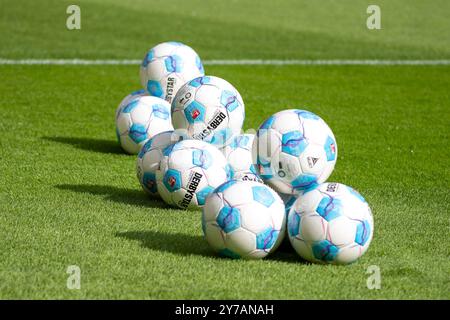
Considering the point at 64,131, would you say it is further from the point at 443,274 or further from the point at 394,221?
the point at 443,274

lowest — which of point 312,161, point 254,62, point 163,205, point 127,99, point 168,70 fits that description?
point 254,62

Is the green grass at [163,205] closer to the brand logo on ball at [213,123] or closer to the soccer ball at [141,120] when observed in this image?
the soccer ball at [141,120]

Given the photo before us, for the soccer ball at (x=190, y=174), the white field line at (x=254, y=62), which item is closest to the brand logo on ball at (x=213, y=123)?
the soccer ball at (x=190, y=174)

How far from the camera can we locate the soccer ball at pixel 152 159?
942 cm

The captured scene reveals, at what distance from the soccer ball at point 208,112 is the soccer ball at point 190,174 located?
18.2 inches

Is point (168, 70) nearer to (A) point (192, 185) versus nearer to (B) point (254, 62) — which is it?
(A) point (192, 185)

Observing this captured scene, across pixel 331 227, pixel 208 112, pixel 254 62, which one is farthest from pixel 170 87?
pixel 254 62

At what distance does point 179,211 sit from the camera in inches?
356

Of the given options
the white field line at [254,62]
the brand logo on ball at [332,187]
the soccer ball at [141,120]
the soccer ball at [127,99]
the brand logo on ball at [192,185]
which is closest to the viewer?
the brand logo on ball at [332,187]

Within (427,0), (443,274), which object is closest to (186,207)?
(443,274)

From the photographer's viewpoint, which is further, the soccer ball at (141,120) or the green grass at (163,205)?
the soccer ball at (141,120)

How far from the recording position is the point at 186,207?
29.8ft

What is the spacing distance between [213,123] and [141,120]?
2.18m

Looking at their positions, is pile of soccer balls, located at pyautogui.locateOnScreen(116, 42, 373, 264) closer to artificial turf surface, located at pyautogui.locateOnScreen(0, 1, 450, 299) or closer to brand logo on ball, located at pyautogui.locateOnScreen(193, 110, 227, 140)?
brand logo on ball, located at pyautogui.locateOnScreen(193, 110, 227, 140)
